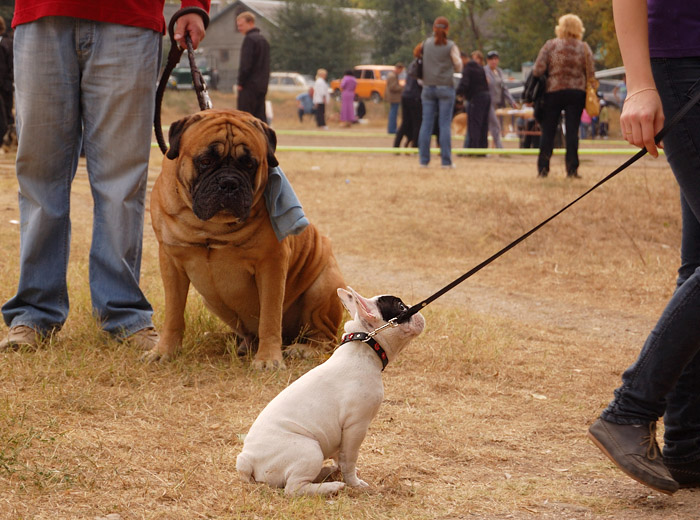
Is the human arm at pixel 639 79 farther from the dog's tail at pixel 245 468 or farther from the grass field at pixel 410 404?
the dog's tail at pixel 245 468

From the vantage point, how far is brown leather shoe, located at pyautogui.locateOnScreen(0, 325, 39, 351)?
413 centimetres

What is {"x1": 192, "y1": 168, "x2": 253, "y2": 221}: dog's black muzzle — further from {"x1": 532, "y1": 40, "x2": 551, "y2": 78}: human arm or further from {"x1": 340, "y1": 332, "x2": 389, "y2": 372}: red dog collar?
{"x1": 532, "y1": 40, "x2": 551, "y2": 78}: human arm

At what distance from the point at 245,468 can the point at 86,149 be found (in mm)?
2242

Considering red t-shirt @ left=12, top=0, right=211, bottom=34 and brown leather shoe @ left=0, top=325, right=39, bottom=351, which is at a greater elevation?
red t-shirt @ left=12, top=0, right=211, bottom=34

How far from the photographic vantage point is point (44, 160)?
4238mm

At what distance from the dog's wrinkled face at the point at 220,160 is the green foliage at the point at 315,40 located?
50073mm

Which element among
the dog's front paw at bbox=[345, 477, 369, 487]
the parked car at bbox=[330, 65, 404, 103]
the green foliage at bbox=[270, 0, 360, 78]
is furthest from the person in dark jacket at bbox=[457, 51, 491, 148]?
the green foliage at bbox=[270, 0, 360, 78]

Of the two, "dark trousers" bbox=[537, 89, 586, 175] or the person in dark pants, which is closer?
"dark trousers" bbox=[537, 89, 586, 175]

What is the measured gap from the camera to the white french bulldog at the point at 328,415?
2639mm

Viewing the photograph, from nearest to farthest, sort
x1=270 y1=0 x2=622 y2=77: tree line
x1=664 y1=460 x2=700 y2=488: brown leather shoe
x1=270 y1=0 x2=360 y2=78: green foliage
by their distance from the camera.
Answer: x1=664 y1=460 x2=700 y2=488: brown leather shoe → x1=270 y1=0 x2=622 y2=77: tree line → x1=270 y1=0 x2=360 y2=78: green foliage

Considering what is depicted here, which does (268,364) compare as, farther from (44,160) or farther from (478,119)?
(478,119)

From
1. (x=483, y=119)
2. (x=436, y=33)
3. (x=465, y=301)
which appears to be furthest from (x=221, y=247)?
(x=483, y=119)

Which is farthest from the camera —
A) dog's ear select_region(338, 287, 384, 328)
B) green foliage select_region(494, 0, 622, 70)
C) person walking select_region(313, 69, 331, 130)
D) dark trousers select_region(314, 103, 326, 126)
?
green foliage select_region(494, 0, 622, 70)

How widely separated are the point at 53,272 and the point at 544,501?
2647 millimetres
